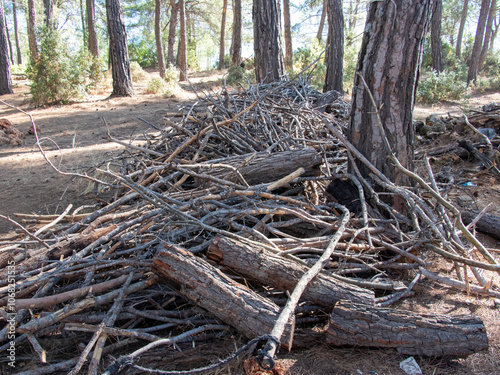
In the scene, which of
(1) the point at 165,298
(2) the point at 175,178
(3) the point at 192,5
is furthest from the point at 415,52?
(3) the point at 192,5

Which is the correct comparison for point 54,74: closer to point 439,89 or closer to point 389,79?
point 389,79

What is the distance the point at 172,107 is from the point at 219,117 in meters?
5.40

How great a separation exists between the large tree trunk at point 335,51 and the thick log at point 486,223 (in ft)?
17.9

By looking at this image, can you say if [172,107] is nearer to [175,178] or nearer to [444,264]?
[175,178]

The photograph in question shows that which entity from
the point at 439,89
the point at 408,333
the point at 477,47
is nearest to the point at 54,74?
the point at 408,333

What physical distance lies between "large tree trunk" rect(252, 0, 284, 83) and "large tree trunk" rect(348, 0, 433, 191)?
12.2ft

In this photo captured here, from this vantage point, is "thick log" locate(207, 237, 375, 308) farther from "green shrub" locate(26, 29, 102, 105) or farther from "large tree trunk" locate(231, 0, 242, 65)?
"large tree trunk" locate(231, 0, 242, 65)

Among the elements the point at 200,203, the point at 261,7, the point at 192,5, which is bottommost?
the point at 200,203

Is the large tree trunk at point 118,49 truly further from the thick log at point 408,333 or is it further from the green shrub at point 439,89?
the thick log at point 408,333

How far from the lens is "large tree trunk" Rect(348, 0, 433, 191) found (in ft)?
8.36

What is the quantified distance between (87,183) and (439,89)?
10436 mm

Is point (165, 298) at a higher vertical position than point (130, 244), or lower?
lower

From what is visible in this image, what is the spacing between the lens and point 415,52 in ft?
8.52

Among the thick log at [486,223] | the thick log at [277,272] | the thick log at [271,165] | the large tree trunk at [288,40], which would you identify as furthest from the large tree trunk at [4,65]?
the thick log at [486,223]
